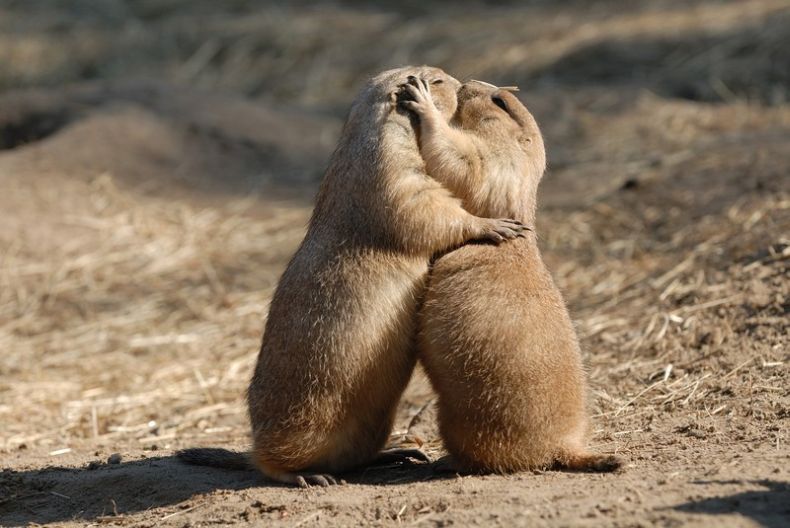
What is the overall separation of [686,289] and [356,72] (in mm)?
9273

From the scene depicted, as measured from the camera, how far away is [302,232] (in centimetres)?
1090

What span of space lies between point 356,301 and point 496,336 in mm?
623

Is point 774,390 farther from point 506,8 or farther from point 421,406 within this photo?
point 506,8

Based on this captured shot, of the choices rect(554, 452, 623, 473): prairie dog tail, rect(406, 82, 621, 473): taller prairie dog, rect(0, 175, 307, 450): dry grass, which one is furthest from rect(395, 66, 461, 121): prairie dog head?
rect(0, 175, 307, 450): dry grass

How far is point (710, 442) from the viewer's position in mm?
5414

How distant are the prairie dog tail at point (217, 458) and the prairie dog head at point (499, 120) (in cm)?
192

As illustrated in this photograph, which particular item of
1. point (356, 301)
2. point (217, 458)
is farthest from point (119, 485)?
point (356, 301)

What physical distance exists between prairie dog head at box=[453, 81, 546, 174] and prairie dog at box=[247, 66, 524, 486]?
241mm

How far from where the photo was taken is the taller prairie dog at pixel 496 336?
4867mm

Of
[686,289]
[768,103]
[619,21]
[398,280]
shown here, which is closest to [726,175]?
[686,289]

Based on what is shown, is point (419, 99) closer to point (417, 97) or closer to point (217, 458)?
point (417, 97)

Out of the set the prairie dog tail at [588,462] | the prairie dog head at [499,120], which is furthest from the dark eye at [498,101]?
the prairie dog tail at [588,462]

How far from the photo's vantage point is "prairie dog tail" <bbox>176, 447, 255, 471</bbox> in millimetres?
5734

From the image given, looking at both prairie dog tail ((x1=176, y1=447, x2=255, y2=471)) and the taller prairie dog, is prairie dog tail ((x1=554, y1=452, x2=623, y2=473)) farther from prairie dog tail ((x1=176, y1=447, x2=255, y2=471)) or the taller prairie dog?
prairie dog tail ((x1=176, y1=447, x2=255, y2=471))
